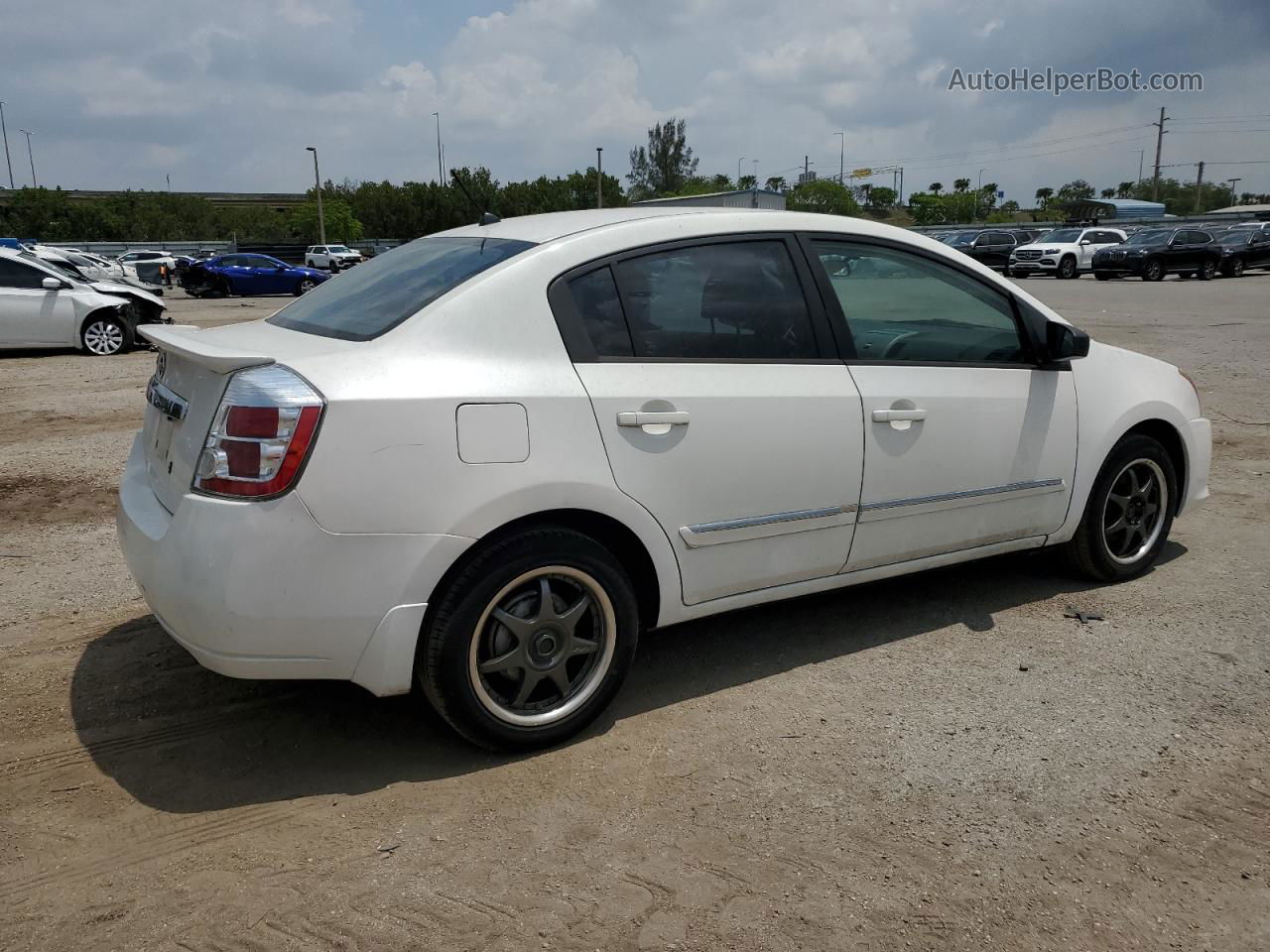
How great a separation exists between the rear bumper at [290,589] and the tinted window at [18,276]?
13.4 meters

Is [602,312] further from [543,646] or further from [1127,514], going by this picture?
[1127,514]

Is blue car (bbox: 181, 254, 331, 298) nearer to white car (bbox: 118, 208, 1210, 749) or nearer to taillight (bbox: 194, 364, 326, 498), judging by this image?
white car (bbox: 118, 208, 1210, 749)

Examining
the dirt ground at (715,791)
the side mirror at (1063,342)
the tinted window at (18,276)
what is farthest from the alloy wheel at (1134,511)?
the tinted window at (18,276)

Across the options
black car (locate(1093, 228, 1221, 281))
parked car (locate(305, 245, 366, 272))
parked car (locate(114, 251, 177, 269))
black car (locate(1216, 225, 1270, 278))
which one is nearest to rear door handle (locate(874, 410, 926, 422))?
black car (locate(1093, 228, 1221, 281))

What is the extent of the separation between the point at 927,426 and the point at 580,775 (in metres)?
1.86

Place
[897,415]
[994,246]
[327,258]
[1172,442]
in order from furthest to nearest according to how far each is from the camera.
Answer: [327,258], [994,246], [1172,442], [897,415]


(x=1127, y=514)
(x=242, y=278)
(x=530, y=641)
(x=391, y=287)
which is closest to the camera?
(x=530, y=641)

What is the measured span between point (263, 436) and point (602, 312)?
44.9 inches

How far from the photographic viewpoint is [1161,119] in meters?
92.5

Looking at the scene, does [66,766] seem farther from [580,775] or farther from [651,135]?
[651,135]

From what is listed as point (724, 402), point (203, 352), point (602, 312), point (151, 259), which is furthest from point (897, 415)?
point (151, 259)

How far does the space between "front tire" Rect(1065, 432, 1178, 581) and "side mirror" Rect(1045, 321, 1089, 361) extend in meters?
0.61

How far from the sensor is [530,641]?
3188 millimetres

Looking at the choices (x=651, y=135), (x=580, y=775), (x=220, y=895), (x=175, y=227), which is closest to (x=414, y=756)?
(x=580, y=775)
